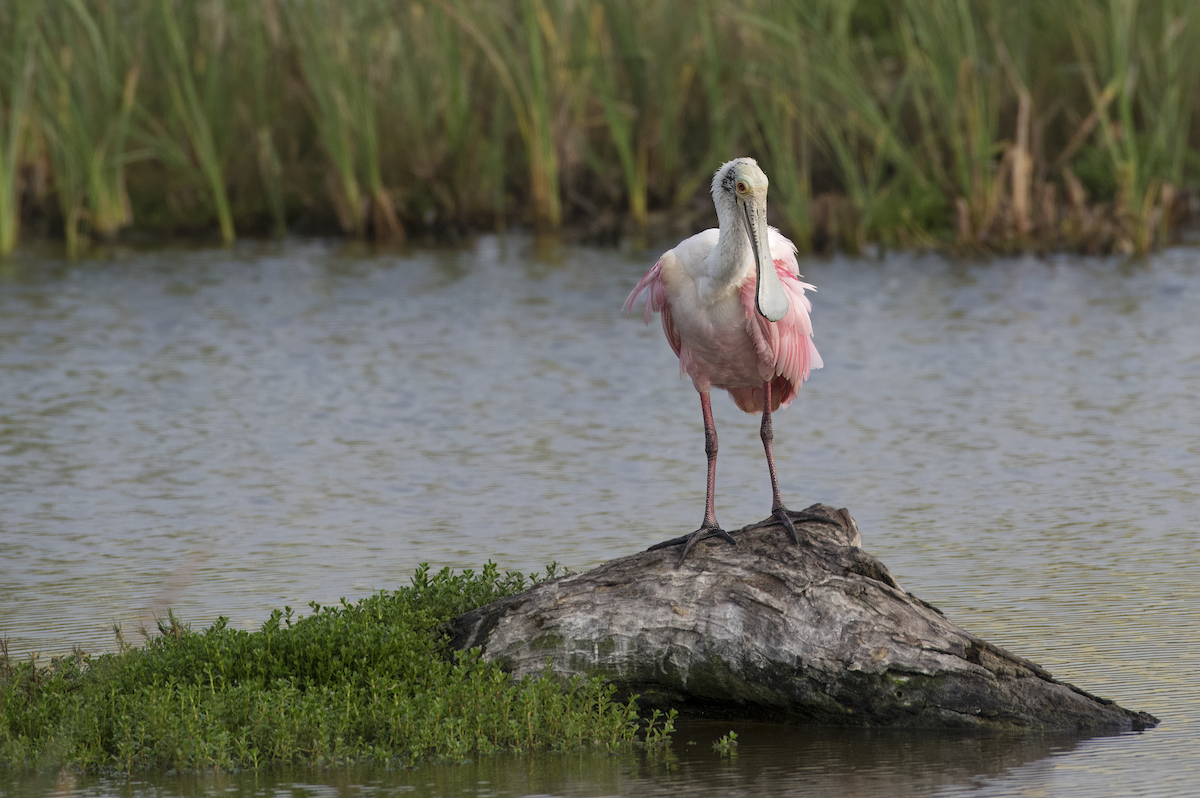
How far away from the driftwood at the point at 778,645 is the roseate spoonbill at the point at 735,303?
227 mm

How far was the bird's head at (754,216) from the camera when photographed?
6871mm

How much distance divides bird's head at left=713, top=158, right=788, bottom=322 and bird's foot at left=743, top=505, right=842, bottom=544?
2.43 feet

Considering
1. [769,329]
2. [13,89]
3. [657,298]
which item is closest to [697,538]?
[769,329]

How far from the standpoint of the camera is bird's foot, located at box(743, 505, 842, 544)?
697cm

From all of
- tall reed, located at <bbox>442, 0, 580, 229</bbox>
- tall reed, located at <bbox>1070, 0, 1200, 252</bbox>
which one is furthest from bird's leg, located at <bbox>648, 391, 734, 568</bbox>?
tall reed, located at <bbox>442, 0, 580, 229</bbox>

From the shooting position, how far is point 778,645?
652 centimetres

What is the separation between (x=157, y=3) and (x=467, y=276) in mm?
4547

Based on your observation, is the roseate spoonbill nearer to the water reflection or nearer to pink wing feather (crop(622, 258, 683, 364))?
pink wing feather (crop(622, 258, 683, 364))

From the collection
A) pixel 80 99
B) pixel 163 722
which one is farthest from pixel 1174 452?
pixel 80 99

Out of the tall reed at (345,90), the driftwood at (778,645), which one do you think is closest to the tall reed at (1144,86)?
the tall reed at (345,90)

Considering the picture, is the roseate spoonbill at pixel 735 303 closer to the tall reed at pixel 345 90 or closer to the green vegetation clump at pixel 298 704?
the green vegetation clump at pixel 298 704

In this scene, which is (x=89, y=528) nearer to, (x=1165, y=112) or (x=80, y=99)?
(x=80, y=99)

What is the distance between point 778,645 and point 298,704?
166 cm

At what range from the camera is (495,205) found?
22.3 metres
